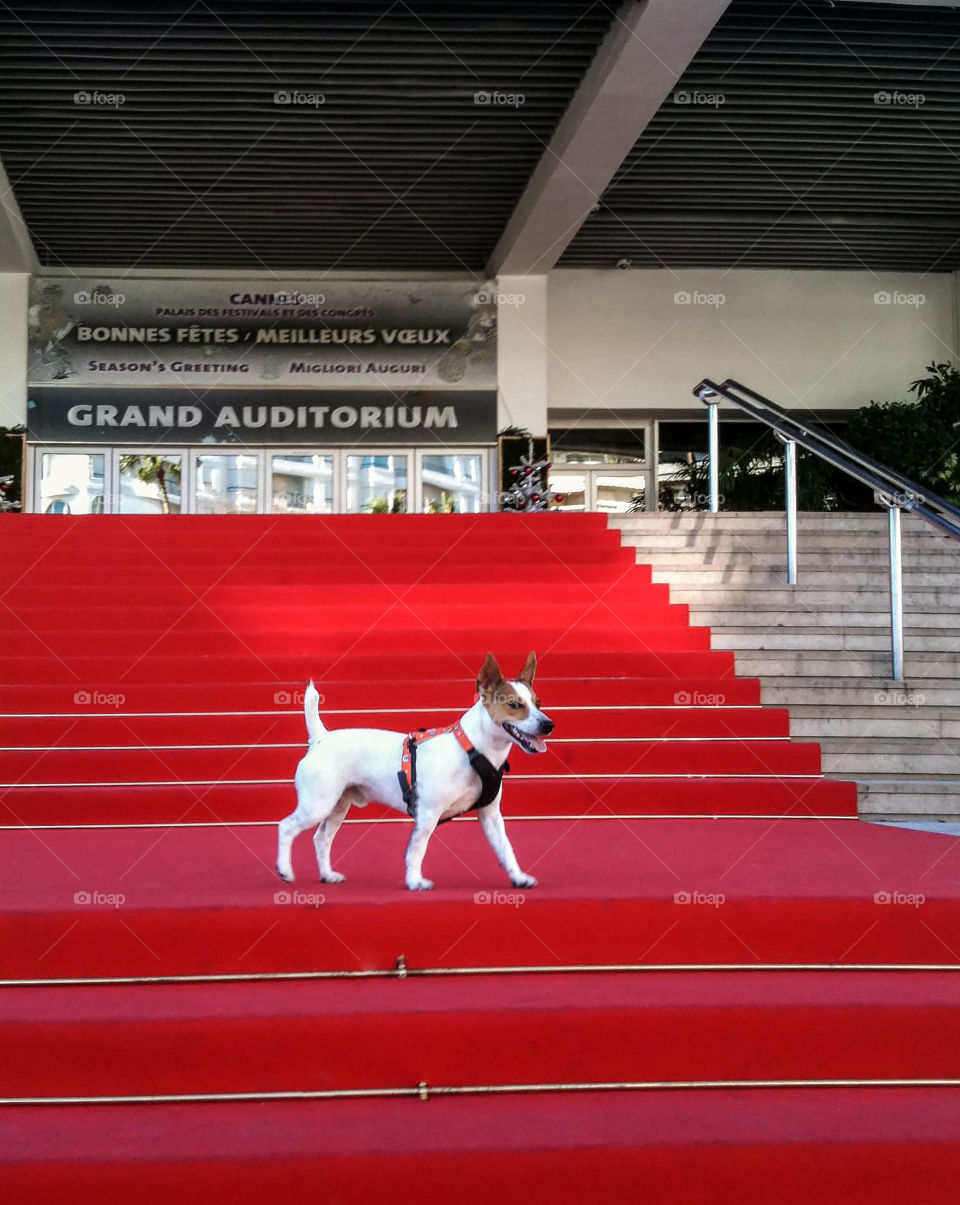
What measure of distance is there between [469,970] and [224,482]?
11600 millimetres

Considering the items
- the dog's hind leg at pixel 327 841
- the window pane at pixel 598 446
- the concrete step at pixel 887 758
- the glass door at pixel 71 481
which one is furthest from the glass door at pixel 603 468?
the dog's hind leg at pixel 327 841

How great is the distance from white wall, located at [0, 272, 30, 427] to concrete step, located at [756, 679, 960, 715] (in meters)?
10.6

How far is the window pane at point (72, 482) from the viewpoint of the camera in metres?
13.5

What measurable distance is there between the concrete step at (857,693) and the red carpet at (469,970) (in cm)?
45

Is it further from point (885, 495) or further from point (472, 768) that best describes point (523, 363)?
point (472, 768)

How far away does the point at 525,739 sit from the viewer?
2830 mm

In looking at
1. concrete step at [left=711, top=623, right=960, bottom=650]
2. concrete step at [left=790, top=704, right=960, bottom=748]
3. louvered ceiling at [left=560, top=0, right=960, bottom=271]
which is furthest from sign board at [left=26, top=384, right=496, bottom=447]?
concrete step at [left=790, top=704, right=960, bottom=748]

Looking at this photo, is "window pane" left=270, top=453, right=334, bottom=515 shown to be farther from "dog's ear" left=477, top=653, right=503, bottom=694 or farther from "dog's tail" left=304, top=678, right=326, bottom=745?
"dog's ear" left=477, top=653, right=503, bottom=694

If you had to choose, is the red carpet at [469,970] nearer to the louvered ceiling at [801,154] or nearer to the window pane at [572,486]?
the louvered ceiling at [801,154]

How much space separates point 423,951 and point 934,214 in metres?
12.5

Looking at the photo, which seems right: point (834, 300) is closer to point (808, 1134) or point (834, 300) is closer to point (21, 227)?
point (21, 227)

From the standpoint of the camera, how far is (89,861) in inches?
137

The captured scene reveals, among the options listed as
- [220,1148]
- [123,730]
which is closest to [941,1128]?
[220,1148]

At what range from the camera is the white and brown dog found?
288 cm
